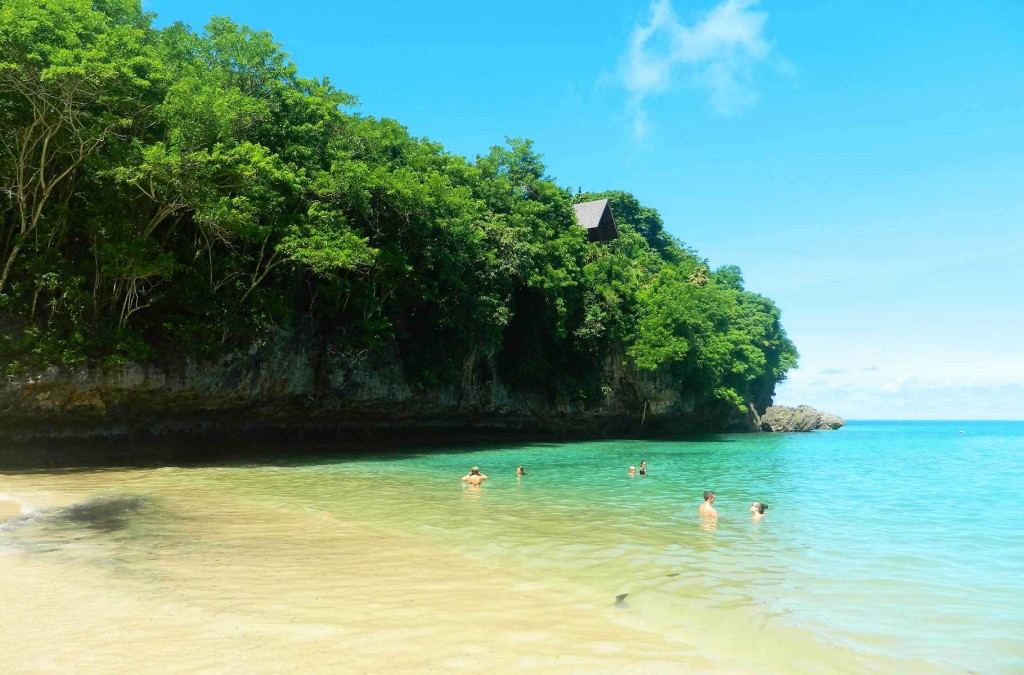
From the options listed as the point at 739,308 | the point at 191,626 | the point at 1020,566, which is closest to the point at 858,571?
the point at 1020,566

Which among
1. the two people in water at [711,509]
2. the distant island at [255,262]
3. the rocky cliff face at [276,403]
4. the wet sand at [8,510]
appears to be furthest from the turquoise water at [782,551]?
the distant island at [255,262]

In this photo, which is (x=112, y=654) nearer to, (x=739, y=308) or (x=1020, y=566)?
(x=1020, y=566)

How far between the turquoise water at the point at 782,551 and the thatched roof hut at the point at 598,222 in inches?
1275

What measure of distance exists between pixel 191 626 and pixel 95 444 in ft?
58.7

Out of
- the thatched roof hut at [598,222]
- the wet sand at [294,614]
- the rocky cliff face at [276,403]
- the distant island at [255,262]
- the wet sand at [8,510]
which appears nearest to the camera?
the wet sand at [294,614]

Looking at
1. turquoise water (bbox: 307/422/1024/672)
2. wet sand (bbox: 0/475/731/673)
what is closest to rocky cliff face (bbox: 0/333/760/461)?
turquoise water (bbox: 307/422/1024/672)

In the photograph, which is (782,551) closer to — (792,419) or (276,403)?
(276,403)

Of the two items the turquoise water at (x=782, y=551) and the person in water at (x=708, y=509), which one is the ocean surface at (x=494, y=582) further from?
the person in water at (x=708, y=509)

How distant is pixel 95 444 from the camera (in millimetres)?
18625

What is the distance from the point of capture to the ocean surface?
4.29 metres

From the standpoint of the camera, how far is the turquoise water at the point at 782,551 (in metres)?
→ 5.14

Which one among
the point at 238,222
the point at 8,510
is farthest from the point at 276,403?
the point at 8,510

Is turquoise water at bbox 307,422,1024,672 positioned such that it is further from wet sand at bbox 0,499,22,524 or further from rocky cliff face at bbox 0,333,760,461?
rocky cliff face at bbox 0,333,760,461

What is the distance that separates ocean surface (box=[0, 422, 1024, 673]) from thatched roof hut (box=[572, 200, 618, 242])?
36.0 metres
